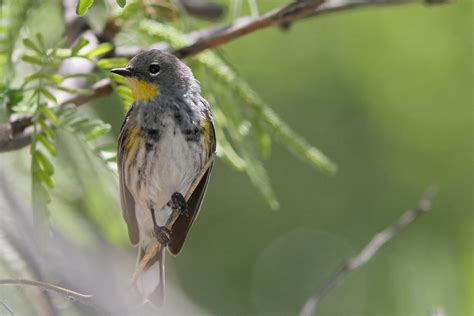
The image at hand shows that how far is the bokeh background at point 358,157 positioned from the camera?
5559 mm

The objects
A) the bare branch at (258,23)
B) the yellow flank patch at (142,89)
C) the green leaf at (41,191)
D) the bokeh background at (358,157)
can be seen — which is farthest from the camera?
the bokeh background at (358,157)

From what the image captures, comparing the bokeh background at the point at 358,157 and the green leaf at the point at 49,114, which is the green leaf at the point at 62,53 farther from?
the bokeh background at the point at 358,157

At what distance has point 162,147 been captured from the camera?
307 cm

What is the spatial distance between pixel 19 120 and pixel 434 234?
358 cm

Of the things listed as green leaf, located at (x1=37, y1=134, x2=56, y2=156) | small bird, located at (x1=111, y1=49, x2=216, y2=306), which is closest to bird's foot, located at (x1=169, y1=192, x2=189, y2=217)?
small bird, located at (x1=111, y1=49, x2=216, y2=306)

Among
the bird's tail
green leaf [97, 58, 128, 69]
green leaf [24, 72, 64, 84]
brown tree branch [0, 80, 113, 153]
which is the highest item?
green leaf [24, 72, 64, 84]

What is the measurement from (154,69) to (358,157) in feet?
9.59

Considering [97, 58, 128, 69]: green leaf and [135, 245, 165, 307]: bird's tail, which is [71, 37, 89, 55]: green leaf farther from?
[135, 245, 165, 307]: bird's tail

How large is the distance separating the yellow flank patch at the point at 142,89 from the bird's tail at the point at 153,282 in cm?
59

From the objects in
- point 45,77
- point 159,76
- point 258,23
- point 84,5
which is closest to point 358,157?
point 159,76

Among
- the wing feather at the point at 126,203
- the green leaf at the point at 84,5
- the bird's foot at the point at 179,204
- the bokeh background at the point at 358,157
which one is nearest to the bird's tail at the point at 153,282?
the wing feather at the point at 126,203

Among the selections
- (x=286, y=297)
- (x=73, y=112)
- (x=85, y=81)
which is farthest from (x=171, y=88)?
(x=286, y=297)

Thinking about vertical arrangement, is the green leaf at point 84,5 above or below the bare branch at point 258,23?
above

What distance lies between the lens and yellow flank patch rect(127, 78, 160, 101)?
10.2 ft
